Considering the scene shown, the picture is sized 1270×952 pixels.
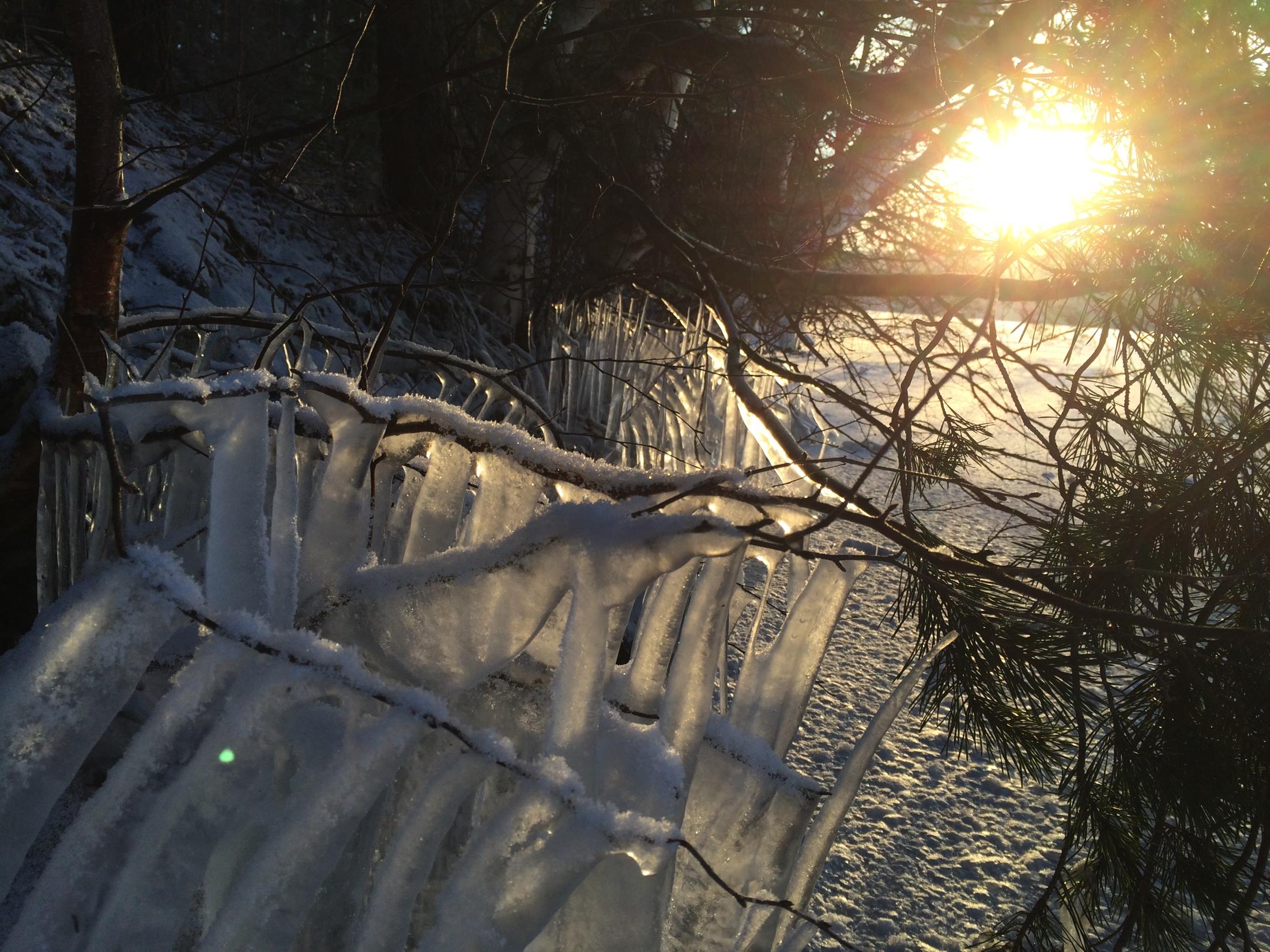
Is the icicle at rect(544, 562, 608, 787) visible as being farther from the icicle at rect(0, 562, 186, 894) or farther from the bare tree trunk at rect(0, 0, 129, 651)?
the bare tree trunk at rect(0, 0, 129, 651)

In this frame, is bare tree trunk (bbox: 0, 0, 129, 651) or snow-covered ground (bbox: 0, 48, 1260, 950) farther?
snow-covered ground (bbox: 0, 48, 1260, 950)

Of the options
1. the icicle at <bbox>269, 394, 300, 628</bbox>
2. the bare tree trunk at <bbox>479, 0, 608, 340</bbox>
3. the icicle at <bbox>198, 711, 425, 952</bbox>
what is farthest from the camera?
the bare tree trunk at <bbox>479, 0, 608, 340</bbox>

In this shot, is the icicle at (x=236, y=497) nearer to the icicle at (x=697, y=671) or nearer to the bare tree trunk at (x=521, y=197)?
the icicle at (x=697, y=671)

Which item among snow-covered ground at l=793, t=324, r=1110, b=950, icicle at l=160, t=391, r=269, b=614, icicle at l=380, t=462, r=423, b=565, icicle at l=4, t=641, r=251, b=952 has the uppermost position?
icicle at l=160, t=391, r=269, b=614

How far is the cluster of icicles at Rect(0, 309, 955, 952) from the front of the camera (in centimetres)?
67

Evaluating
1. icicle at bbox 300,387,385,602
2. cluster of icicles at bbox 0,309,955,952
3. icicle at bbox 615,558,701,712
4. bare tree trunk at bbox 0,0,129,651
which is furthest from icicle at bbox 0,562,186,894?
bare tree trunk at bbox 0,0,129,651

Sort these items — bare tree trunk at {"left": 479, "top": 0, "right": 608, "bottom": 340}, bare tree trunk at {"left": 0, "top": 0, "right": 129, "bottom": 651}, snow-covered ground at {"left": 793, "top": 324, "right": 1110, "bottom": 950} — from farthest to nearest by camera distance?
bare tree trunk at {"left": 479, "top": 0, "right": 608, "bottom": 340}, snow-covered ground at {"left": 793, "top": 324, "right": 1110, "bottom": 950}, bare tree trunk at {"left": 0, "top": 0, "right": 129, "bottom": 651}

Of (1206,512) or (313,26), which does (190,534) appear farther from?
(313,26)

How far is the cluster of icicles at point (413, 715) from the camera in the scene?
0.67 m

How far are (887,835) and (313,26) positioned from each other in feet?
28.4

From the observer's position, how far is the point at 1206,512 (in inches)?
49.4

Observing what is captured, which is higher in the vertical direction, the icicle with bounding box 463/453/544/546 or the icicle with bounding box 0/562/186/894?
the icicle with bounding box 463/453/544/546

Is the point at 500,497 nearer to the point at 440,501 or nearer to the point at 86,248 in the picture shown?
the point at 440,501

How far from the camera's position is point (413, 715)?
682 mm
